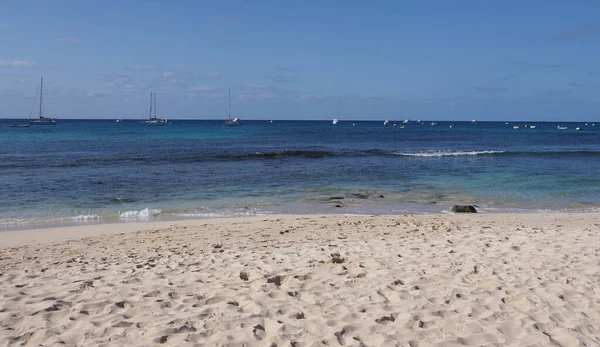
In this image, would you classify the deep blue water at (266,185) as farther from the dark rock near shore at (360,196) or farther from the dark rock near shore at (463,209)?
the dark rock near shore at (463,209)

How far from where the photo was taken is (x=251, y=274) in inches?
268

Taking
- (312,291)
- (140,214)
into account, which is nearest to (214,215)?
(140,214)

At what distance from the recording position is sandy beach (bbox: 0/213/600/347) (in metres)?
4.88

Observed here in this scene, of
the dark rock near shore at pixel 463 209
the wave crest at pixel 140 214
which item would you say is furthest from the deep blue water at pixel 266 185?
the dark rock near shore at pixel 463 209

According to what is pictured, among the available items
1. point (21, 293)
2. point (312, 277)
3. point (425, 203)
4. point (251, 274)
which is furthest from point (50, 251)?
point (425, 203)

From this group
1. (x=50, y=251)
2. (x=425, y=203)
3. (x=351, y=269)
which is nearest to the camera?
(x=351, y=269)

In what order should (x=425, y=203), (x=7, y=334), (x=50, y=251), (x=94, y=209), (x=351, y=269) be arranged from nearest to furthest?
(x=7, y=334) < (x=351, y=269) < (x=50, y=251) < (x=94, y=209) < (x=425, y=203)

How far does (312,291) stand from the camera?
609cm

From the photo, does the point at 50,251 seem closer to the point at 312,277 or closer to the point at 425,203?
the point at 312,277

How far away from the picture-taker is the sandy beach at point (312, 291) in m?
4.88

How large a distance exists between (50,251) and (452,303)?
7.90 metres

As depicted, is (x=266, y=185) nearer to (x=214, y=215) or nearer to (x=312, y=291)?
(x=214, y=215)

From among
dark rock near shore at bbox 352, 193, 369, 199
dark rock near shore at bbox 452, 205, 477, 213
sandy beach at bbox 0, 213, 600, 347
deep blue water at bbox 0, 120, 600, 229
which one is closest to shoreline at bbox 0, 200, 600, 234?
deep blue water at bbox 0, 120, 600, 229

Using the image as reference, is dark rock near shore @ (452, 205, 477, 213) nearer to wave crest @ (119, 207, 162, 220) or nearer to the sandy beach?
the sandy beach
